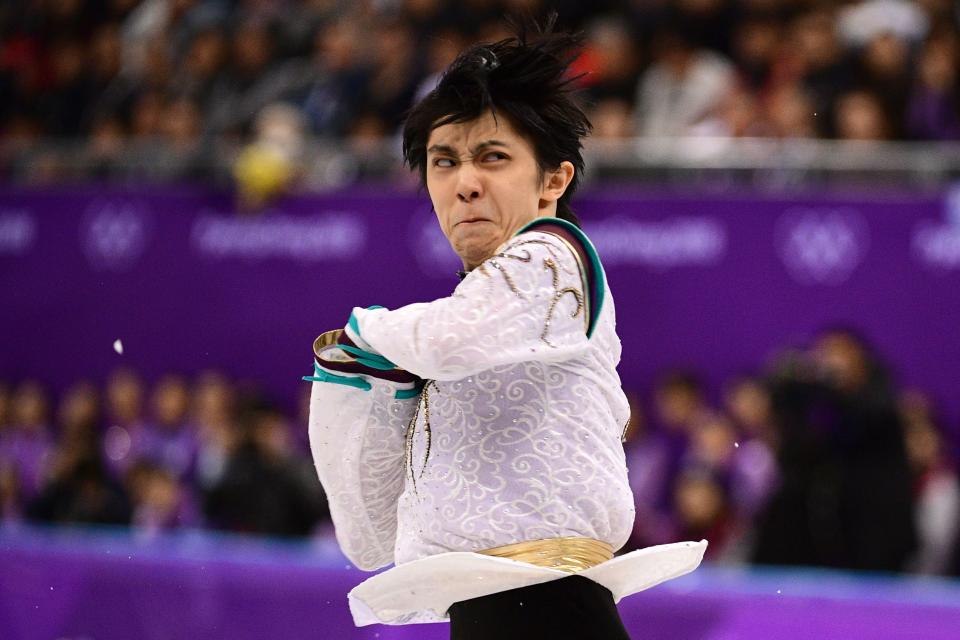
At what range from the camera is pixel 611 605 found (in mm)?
2518

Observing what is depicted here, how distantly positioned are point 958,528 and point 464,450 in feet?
16.5

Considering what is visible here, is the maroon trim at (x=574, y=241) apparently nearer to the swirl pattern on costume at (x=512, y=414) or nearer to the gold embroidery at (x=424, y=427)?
the swirl pattern on costume at (x=512, y=414)

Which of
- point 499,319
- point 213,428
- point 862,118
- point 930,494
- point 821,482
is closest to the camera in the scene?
point 499,319

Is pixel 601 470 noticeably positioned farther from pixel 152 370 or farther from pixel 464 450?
pixel 152 370

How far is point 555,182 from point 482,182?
0.69 feet

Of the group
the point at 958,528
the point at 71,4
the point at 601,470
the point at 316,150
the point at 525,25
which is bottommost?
the point at 958,528

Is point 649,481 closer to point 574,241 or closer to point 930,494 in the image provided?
point 930,494

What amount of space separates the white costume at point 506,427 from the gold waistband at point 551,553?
0.04ft

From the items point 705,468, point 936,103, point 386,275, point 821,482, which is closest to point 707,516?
point 705,468

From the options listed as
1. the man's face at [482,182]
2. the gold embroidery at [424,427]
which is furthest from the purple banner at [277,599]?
the man's face at [482,182]

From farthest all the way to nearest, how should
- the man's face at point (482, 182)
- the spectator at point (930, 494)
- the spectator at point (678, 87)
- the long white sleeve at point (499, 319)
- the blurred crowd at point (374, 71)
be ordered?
1. the spectator at point (678, 87)
2. the blurred crowd at point (374, 71)
3. the spectator at point (930, 494)
4. the man's face at point (482, 182)
5. the long white sleeve at point (499, 319)

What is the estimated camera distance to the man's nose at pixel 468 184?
2.63 meters

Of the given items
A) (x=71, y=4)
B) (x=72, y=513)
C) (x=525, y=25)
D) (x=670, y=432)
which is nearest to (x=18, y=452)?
(x=72, y=513)

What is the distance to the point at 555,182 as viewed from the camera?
2.79 metres
